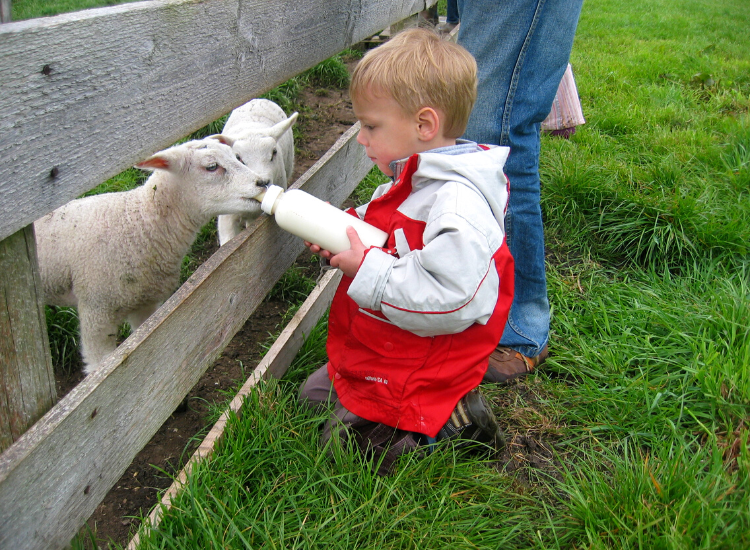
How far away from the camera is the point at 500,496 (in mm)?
1788

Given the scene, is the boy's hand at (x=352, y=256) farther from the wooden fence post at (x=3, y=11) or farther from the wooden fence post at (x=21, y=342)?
the wooden fence post at (x=3, y=11)

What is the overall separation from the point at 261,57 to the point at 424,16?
5557 millimetres

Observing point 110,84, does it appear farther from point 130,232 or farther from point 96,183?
point 130,232

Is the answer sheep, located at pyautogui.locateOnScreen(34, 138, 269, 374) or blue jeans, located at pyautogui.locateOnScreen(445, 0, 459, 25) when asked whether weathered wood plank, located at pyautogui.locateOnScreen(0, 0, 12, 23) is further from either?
blue jeans, located at pyautogui.locateOnScreen(445, 0, 459, 25)

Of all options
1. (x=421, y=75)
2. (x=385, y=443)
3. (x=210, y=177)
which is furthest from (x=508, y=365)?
(x=210, y=177)

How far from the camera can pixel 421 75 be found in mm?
1669

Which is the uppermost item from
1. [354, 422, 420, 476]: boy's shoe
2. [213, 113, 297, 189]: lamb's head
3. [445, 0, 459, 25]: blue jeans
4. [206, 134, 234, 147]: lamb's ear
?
[445, 0, 459, 25]: blue jeans

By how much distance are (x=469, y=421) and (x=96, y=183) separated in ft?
4.40

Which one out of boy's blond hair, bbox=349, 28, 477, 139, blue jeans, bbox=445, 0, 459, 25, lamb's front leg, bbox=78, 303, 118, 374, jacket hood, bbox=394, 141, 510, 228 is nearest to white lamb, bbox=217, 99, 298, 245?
lamb's front leg, bbox=78, 303, 118, 374

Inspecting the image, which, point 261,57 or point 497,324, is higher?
point 261,57

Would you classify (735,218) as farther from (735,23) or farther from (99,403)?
(735,23)

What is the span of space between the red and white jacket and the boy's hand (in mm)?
49

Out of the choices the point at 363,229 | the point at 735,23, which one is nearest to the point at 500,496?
the point at 363,229

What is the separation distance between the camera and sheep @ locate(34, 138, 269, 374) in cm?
233
